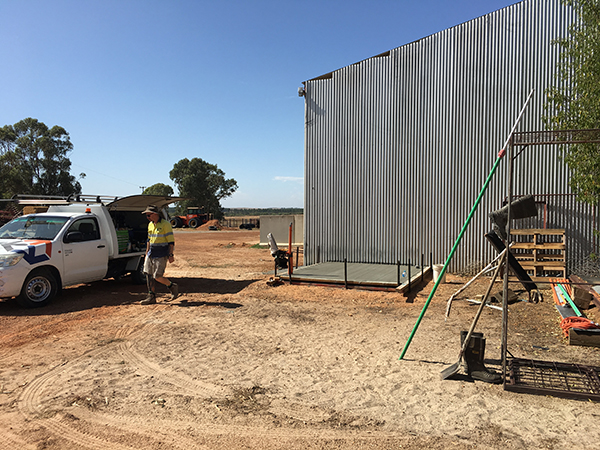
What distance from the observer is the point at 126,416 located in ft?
12.5

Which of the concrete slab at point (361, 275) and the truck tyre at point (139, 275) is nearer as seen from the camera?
the concrete slab at point (361, 275)

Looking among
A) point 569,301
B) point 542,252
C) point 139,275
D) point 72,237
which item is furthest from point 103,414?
point 542,252

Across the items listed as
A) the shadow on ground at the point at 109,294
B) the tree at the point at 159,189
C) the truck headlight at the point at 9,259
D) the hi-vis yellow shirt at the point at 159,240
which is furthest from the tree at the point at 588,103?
the tree at the point at 159,189

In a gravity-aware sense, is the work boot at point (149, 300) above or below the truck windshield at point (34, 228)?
below

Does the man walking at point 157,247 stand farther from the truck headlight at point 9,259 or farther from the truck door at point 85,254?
the truck headlight at point 9,259

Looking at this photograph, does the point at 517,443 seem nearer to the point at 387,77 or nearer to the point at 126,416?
the point at 126,416

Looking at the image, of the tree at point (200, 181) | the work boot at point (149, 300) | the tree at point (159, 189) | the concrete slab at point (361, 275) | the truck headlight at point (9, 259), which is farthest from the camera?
the tree at point (159, 189)

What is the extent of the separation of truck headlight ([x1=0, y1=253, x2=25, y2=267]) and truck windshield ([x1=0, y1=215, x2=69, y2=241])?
2.81ft

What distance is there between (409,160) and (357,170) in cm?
165

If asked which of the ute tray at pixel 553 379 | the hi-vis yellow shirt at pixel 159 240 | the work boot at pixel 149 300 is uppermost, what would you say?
the hi-vis yellow shirt at pixel 159 240

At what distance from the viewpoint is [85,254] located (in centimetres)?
902

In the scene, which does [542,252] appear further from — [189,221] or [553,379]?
[189,221]

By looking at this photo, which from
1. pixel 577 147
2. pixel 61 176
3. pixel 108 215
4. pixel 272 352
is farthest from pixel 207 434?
pixel 61 176

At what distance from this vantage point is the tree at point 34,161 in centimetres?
4050
